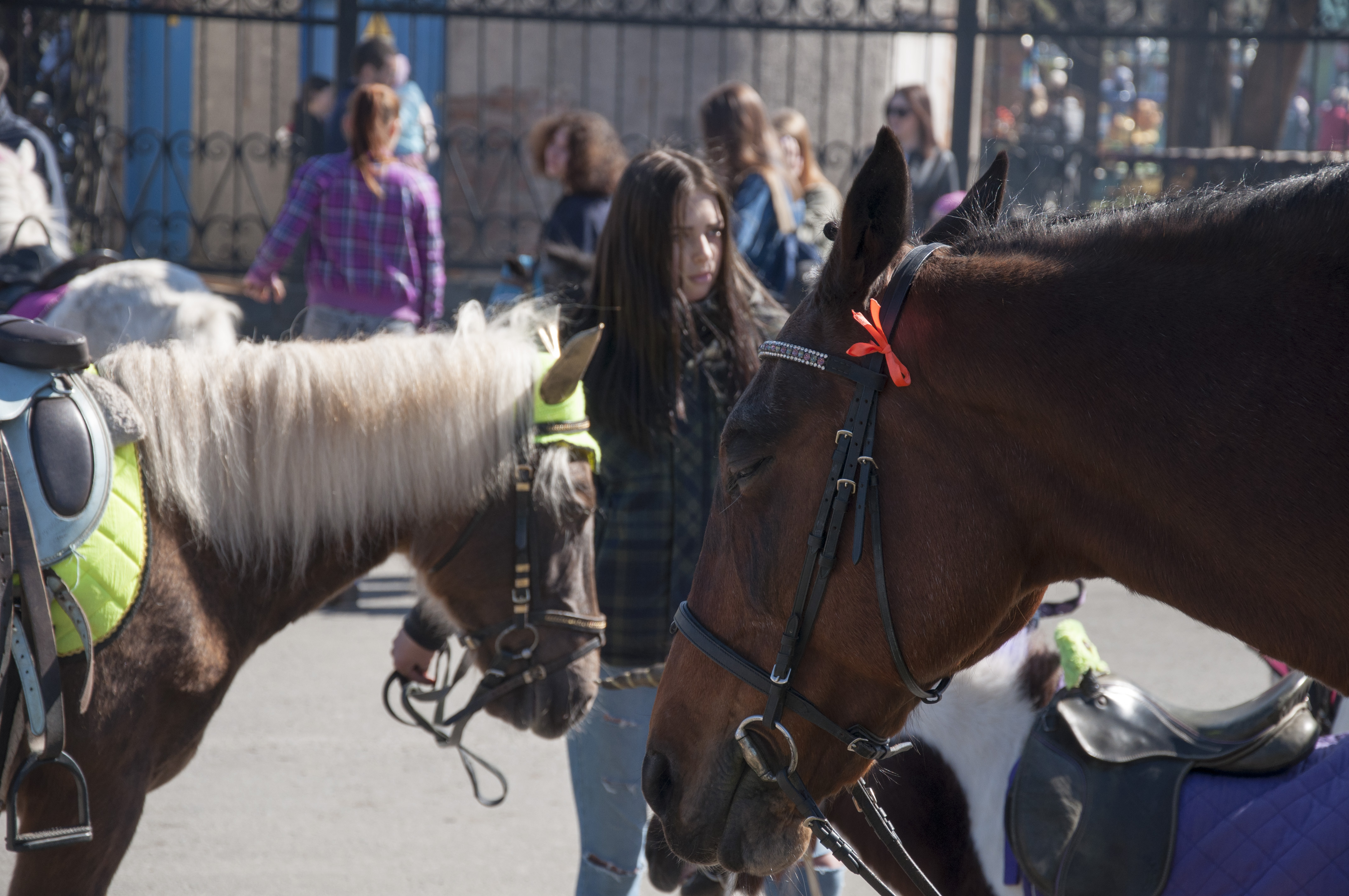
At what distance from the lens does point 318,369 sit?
2418mm

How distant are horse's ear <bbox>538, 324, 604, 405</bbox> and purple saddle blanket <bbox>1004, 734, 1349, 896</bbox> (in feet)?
4.36

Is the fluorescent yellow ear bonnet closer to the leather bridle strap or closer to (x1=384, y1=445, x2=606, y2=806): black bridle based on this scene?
(x1=384, y1=445, x2=606, y2=806): black bridle

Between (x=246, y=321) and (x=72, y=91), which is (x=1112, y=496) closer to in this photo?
(x=246, y=321)

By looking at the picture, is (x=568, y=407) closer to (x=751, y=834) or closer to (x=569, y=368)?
(x=569, y=368)

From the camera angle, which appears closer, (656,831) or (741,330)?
(656,831)

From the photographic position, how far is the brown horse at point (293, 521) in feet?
6.81

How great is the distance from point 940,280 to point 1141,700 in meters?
1.06

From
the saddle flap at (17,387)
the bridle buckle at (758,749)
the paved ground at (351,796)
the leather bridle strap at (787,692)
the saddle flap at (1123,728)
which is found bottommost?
the paved ground at (351,796)

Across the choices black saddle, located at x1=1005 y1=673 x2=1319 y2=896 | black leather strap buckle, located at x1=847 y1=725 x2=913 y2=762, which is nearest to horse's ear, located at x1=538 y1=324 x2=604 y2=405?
black saddle, located at x1=1005 y1=673 x2=1319 y2=896

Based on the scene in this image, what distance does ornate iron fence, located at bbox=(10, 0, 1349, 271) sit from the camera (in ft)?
22.9

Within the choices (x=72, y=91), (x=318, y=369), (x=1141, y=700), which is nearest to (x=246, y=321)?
(x=72, y=91)

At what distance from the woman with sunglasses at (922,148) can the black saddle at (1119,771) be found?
4994mm

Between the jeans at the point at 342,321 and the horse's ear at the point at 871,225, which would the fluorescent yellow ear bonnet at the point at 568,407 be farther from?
the jeans at the point at 342,321

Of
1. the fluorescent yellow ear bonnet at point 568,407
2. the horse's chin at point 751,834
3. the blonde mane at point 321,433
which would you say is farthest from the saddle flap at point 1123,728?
the blonde mane at point 321,433
